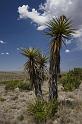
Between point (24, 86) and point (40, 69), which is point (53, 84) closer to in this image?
point (40, 69)

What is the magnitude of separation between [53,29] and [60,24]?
0.47m

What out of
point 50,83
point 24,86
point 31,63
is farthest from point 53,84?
point 24,86

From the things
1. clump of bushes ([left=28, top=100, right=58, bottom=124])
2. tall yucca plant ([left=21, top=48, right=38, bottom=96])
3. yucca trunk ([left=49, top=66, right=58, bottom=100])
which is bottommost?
clump of bushes ([left=28, top=100, right=58, bottom=124])

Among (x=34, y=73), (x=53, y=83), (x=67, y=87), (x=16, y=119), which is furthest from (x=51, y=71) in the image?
(x=67, y=87)

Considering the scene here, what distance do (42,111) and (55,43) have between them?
156 inches

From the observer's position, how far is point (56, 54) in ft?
51.0

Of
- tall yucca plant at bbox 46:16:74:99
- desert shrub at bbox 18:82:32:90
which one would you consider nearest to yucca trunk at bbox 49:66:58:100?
tall yucca plant at bbox 46:16:74:99

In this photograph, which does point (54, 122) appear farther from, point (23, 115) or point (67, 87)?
point (67, 87)

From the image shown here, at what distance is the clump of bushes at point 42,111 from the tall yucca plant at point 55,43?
1462 millimetres

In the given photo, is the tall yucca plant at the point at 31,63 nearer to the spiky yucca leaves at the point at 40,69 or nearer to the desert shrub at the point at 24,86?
the spiky yucca leaves at the point at 40,69

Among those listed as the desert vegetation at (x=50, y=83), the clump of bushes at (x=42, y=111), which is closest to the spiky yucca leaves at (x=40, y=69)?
the desert vegetation at (x=50, y=83)

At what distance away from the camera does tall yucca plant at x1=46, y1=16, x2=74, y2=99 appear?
15633 millimetres

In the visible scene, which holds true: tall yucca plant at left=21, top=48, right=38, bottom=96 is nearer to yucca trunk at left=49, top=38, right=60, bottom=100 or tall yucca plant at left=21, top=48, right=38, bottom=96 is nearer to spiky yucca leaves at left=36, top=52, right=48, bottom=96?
spiky yucca leaves at left=36, top=52, right=48, bottom=96

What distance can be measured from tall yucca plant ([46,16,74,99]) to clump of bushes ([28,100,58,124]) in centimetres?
146
